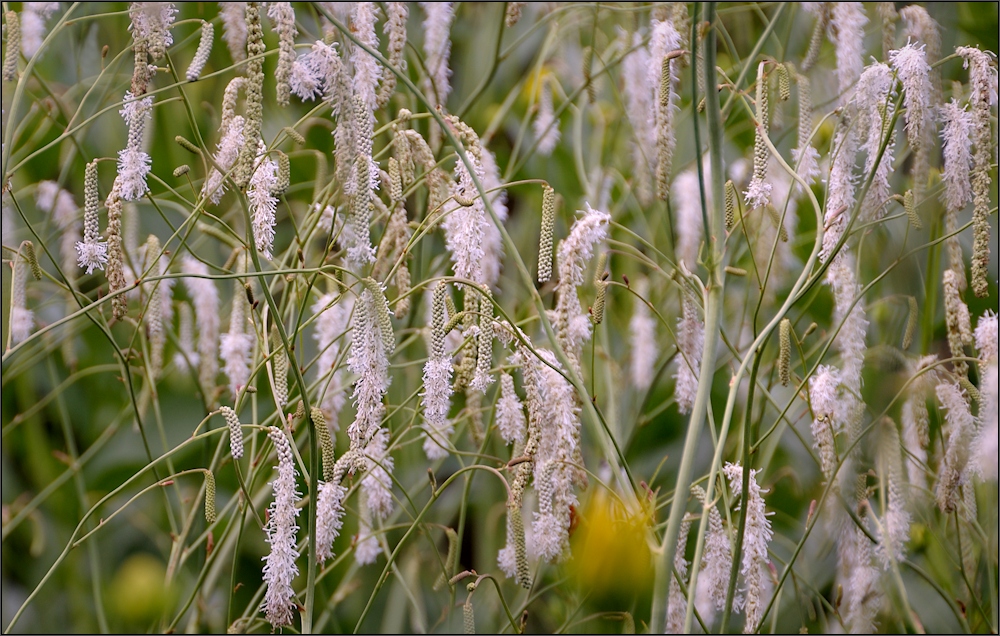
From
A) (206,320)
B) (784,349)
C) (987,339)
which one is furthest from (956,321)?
(206,320)

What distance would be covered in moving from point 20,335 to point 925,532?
76 cm

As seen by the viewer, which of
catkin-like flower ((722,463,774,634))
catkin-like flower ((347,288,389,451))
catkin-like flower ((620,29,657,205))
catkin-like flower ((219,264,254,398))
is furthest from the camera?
catkin-like flower ((620,29,657,205))

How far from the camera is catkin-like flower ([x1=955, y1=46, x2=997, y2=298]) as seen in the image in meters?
0.47

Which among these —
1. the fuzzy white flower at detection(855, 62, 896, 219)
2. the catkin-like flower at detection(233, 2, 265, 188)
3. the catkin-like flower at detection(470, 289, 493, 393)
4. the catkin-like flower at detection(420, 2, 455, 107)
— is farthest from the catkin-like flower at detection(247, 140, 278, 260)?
the fuzzy white flower at detection(855, 62, 896, 219)

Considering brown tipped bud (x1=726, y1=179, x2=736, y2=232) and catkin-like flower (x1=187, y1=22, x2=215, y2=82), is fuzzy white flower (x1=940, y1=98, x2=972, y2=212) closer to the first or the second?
brown tipped bud (x1=726, y1=179, x2=736, y2=232)

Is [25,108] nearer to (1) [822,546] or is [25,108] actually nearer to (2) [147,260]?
(2) [147,260]

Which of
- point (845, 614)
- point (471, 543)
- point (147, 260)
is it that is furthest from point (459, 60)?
point (845, 614)

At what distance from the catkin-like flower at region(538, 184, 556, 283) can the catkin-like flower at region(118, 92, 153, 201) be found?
22cm

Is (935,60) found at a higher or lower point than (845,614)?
higher

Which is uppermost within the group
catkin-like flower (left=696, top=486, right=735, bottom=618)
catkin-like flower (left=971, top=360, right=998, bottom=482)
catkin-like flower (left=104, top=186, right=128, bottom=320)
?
catkin-like flower (left=104, top=186, right=128, bottom=320)

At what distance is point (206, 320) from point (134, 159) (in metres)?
0.30

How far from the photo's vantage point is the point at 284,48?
0.44 meters

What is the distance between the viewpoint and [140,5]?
46cm

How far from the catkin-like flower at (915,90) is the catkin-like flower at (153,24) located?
0.41 metres
